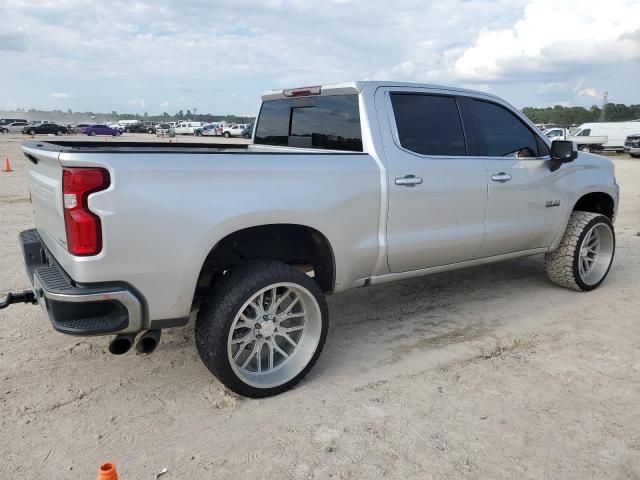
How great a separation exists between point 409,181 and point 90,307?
220 cm

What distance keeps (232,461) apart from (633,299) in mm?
4351

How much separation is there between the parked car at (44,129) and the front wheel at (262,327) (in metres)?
54.8

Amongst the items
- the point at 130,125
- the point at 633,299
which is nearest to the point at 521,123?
the point at 633,299

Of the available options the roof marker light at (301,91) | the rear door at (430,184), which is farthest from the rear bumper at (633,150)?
the roof marker light at (301,91)

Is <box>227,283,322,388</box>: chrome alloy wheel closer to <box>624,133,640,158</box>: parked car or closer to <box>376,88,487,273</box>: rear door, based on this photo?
<box>376,88,487,273</box>: rear door

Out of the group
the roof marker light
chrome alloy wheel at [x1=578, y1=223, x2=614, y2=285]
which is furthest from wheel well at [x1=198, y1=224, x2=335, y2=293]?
chrome alloy wheel at [x1=578, y1=223, x2=614, y2=285]

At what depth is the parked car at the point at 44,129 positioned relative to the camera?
5047 cm

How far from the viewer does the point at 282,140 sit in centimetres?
468

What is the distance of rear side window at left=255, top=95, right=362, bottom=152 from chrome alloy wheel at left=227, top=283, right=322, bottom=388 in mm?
1172

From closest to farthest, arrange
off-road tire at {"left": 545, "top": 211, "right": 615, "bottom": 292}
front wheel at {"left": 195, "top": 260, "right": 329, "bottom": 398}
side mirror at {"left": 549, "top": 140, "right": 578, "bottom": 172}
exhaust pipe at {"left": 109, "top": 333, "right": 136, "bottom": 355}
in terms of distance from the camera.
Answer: exhaust pipe at {"left": 109, "top": 333, "right": 136, "bottom": 355}, front wheel at {"left": 195, "top": 260, "right": 329, "bottom": 398}, side mirror at {"left": 549, "top": 140, "right": 578, "bottom": 172}, off-road tire at {"left": 545, "top": 211, "right": 615, "bottom": 292}

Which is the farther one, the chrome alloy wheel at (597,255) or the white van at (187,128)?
the white van at (187,128)

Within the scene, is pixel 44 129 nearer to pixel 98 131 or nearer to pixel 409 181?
pixel 98 131

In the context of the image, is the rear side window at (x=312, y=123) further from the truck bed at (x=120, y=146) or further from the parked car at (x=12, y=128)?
the parked car at (x=12, y=128)

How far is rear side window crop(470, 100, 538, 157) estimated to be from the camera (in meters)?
4.42
